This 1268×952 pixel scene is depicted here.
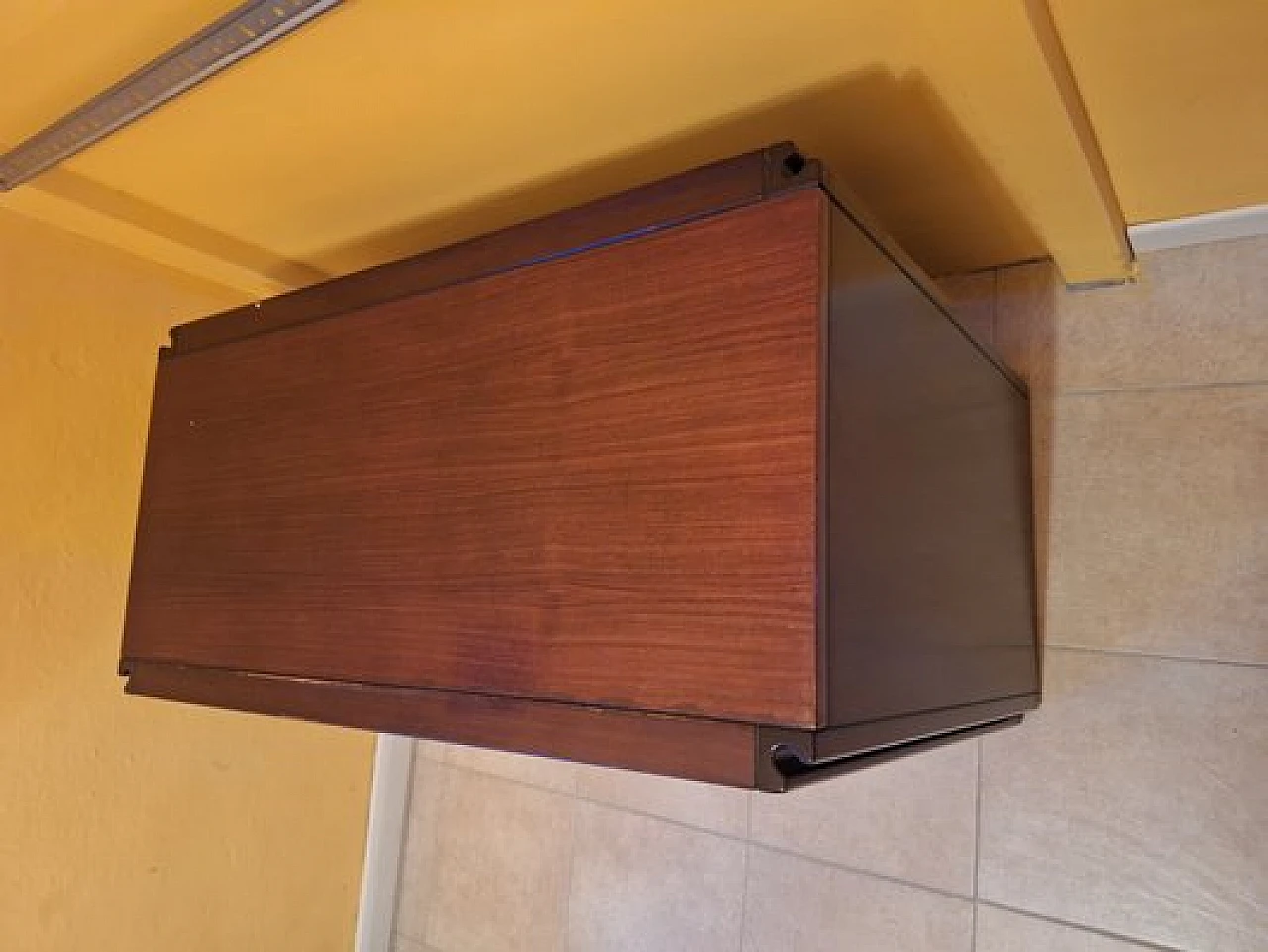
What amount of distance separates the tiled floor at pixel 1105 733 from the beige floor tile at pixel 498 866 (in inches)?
8.4

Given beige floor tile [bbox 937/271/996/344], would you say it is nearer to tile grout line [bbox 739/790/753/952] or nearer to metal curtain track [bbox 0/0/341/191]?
tile grout line [bbox 739/790/753/952]

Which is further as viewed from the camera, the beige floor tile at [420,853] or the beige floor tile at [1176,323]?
the beige floor tile at [420,853]

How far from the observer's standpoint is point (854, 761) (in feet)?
1.94

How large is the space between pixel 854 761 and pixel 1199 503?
1.55ft

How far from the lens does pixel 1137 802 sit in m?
0.81

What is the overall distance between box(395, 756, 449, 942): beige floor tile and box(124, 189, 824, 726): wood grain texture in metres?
0.57

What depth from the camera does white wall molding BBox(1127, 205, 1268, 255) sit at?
831mm

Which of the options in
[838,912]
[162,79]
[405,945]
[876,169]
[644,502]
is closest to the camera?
[644,502]

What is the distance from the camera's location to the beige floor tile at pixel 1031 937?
805 mm

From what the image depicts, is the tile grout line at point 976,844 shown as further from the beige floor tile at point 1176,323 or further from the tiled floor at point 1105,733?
the beige floor tile at point 1176,323

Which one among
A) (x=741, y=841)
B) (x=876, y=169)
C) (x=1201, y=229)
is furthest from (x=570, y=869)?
(x=1201, y=229)

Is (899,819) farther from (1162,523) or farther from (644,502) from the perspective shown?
(644,502)

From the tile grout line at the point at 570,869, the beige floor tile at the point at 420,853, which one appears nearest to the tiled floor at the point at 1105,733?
the tile grout line at the point at 570,869

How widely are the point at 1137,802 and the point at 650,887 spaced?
1.83ft
